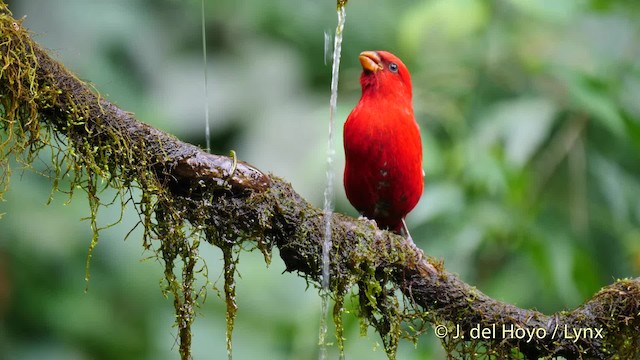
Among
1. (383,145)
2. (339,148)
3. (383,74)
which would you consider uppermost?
(339,148)

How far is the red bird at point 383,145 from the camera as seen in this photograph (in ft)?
11.2

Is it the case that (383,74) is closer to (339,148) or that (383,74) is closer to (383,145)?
(383,145)

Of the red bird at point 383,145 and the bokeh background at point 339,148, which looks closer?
the red bird at point 383,145

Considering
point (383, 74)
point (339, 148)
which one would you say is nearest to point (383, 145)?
point (383, 74)

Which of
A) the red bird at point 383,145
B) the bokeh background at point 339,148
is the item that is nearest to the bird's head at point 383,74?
the red bird at point 383,145

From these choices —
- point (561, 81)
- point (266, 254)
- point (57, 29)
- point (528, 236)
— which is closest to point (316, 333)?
point (528, 236)

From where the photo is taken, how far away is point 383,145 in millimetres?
3398

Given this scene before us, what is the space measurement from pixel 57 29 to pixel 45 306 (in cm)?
182

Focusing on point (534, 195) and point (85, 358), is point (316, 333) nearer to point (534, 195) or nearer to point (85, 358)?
point (534, 195)

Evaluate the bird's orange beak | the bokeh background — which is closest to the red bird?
the bird's orange beak

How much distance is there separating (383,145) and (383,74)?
313mm

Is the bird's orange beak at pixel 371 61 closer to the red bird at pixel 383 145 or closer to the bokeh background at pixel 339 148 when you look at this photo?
the red bird at pixel 383 145

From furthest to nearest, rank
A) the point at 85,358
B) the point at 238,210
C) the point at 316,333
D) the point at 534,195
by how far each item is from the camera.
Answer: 1. the point at 85,358
2. the point at 534,195
3. the point at 316,333
4. the point at 238,210

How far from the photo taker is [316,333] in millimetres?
4191
